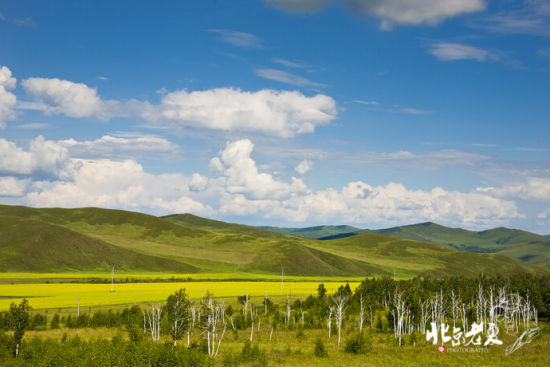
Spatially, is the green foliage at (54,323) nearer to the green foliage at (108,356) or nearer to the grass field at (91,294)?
the grass field at (91,294)

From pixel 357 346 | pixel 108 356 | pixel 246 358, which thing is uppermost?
pixel 108 356

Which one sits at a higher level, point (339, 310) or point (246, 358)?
point (339, 310)

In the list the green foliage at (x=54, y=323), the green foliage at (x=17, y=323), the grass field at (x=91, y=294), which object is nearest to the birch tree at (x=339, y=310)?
the grass field at (x=91, y=294)

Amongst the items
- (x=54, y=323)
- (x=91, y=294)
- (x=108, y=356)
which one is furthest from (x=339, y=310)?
(x=91, y=294)

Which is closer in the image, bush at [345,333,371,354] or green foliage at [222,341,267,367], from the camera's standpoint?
green foliage at [222,341,267,367]

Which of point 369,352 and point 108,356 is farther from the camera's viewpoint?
point 369,352

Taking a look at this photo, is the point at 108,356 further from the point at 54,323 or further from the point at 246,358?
the point at 54,323

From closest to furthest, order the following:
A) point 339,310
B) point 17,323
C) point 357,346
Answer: point 17,323
point 357,346
point 339,310

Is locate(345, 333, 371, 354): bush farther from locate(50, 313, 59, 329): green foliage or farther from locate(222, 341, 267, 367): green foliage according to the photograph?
locate(50, 313, 59, 329): green foliage

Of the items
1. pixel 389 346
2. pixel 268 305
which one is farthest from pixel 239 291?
pixel 389 346

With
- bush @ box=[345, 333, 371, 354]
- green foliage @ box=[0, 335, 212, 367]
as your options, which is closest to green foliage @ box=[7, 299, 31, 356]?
green foliage @ box=[0, 335, 212, 367]

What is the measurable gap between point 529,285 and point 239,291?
93.8 meters

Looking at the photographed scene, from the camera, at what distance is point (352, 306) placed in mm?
126188

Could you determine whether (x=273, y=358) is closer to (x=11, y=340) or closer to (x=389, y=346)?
(x=389, y=346)
